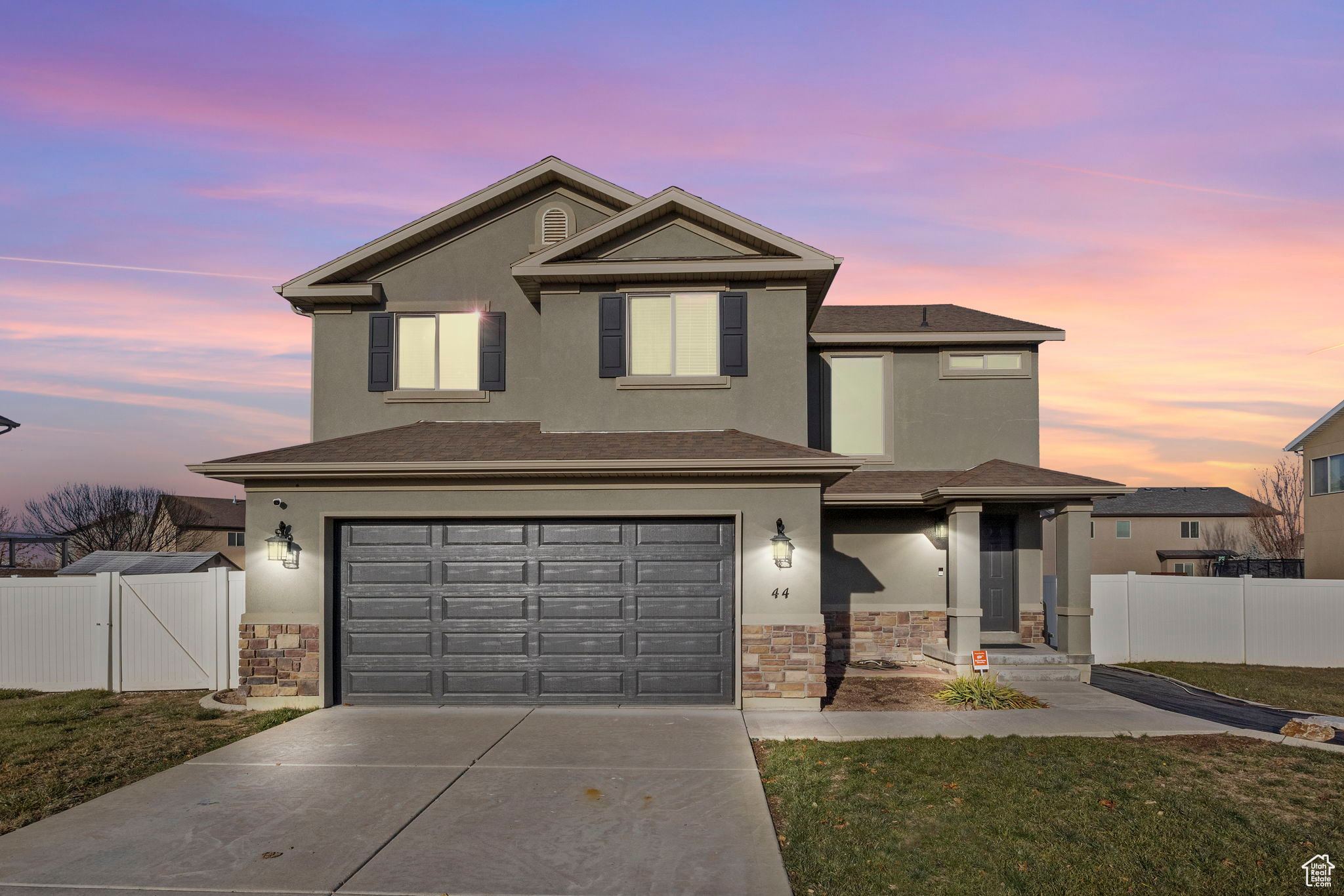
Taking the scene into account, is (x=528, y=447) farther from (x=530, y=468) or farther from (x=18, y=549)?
(x=18, y=549)

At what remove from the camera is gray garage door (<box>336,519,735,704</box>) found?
12164mm

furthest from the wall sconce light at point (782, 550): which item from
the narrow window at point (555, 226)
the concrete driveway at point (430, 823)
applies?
the narrow window at point (555, 226)

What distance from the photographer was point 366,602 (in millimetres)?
12445

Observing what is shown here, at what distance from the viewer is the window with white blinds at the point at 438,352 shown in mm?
15625

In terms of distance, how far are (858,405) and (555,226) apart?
21.2ft

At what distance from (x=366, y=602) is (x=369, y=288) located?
5.88 m

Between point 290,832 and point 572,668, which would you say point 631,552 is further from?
point 290,832

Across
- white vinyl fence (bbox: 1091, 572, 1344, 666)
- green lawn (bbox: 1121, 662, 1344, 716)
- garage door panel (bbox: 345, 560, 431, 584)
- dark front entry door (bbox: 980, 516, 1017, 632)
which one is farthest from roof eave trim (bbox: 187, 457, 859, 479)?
white vinyl fence (bbox: 1091, 572, 1344, 666)

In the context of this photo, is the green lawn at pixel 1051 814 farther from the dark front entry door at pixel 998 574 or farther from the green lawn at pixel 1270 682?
the dark front entry door at pixel 998 574

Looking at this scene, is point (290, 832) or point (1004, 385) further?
point (1004, 385)

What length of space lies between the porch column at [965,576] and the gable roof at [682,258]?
168 inches

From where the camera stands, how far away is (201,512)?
179 ft

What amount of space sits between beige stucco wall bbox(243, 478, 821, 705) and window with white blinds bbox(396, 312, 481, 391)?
142 inches

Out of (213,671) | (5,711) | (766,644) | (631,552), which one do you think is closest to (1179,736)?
(766,644)
